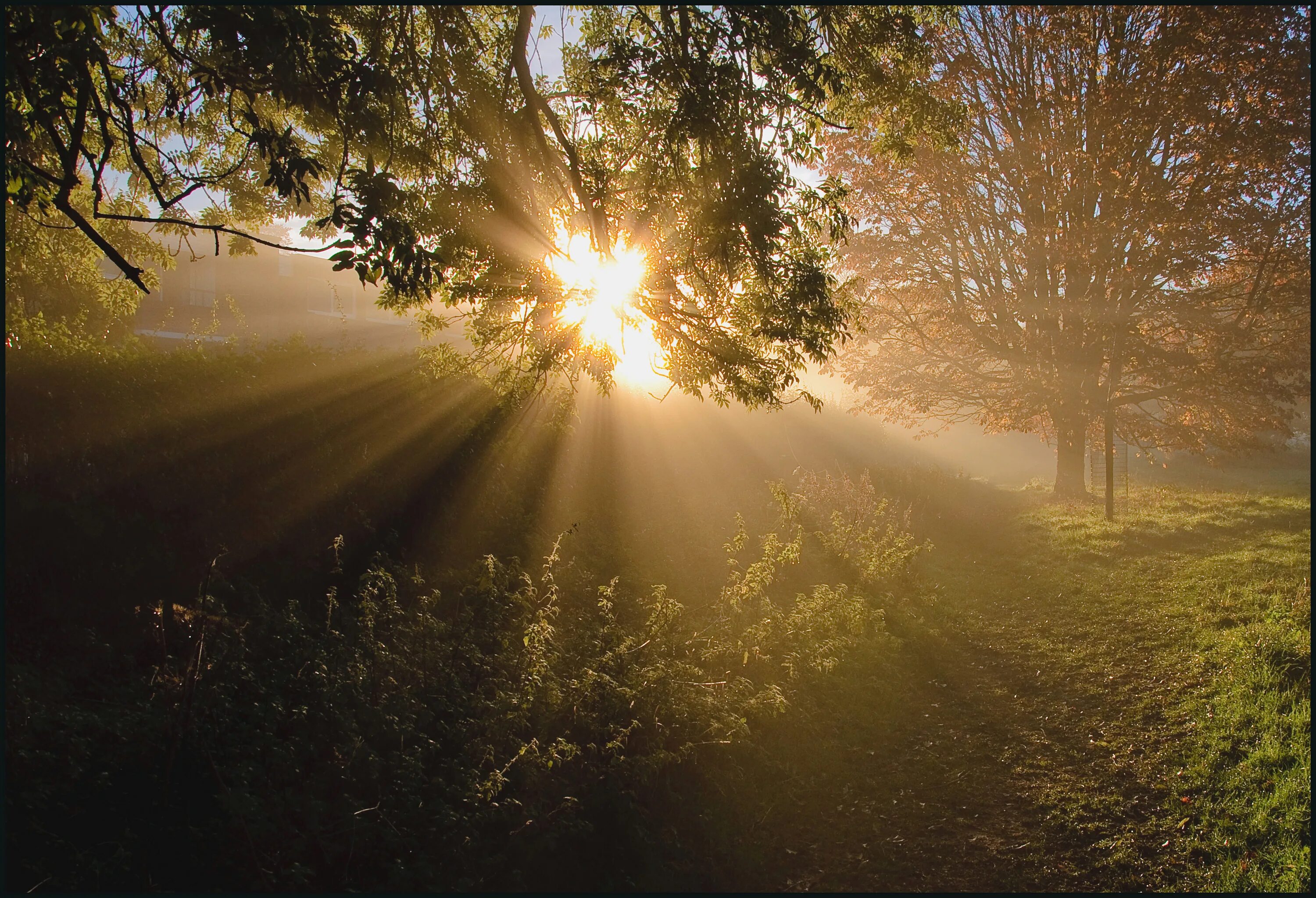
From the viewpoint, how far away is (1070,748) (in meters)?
5.81

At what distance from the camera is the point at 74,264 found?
321 inches

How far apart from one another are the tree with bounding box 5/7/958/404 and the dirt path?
12.2ft

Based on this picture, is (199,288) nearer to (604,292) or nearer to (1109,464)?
(604,292)

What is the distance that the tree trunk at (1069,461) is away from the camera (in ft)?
64.0

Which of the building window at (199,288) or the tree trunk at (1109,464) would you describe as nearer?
the tree trunk at (1109,464)

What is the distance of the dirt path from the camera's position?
4422mm

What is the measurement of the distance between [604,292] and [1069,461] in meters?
18.0

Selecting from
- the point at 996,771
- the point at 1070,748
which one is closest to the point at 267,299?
the point at 996,771

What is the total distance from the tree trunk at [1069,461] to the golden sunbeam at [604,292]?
16.2 meters

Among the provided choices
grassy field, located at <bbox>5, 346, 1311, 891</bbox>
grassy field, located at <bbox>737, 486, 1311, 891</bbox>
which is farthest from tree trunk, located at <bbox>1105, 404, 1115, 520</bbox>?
grassy field, located at <bbox>5, 346, 1311, 891</bbox>

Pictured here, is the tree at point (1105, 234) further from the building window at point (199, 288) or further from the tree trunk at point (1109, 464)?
the building window at point (199, 288)

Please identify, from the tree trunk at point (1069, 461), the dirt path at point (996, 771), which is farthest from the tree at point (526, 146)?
the tree trunk at point (1069, 461)

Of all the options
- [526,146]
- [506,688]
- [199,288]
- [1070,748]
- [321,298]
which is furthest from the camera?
[321,298]

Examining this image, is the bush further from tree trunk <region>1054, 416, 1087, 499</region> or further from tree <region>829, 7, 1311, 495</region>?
tree trunk <region>1054, 416, 1087, 499</region>
